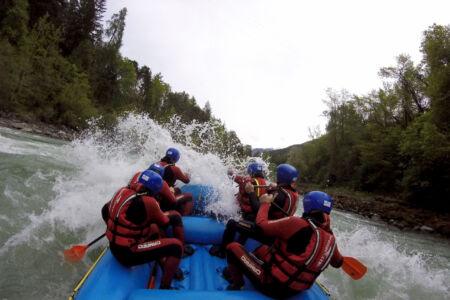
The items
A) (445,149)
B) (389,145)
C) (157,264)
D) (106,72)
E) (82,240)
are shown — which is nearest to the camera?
(157,264)

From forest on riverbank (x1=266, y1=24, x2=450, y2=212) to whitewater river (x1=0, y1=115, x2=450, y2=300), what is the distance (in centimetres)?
974

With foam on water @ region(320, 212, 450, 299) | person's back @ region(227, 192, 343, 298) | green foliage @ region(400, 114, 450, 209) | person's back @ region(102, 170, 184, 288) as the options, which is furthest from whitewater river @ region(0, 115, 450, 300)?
green foliage @ region(400, 114, 450, 209)

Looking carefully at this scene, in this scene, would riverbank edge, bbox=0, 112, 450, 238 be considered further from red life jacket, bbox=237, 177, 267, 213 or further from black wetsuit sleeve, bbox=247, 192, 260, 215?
black wetsuit sleeve, bbox=247, 192, 260, 215

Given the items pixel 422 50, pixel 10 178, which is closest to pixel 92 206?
pixel 10 178

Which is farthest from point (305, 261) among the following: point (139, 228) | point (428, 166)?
point (428, 166)

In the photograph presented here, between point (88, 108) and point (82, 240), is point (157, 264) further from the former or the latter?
point (88, 108)

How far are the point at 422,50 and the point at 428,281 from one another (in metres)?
18.6

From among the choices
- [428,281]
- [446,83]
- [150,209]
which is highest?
[446,83]

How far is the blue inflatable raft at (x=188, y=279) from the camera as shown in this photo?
125 inches

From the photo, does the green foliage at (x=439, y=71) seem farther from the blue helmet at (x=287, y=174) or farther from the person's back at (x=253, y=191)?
the blue helmet at (x=287, y=174)

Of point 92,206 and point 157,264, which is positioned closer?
point 157,264

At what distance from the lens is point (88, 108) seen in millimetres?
34656

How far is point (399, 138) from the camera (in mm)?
28984

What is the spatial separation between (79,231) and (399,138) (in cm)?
2771
